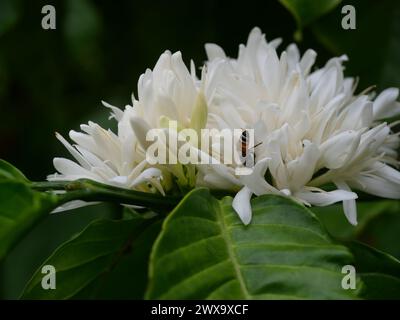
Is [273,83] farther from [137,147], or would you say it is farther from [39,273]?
[39,273]

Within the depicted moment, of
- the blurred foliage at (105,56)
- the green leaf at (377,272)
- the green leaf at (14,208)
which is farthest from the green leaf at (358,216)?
the green leaf at (14,208)

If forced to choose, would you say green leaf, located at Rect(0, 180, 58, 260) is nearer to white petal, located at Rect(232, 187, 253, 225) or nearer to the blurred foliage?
white petal, located at Rect(232, 187, 253, 225)

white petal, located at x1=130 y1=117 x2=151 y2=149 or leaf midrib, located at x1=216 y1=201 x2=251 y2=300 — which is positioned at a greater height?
white petal, located at x1=130 y1=117 x2=151 y2=149

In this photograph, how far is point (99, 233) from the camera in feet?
3.09

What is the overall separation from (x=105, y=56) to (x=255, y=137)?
4.31 ft

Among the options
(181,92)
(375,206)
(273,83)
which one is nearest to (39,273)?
(181,92)

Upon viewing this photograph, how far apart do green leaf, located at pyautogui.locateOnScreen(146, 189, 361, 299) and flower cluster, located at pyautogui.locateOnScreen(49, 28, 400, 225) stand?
31mm

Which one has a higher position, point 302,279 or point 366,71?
point 366,71

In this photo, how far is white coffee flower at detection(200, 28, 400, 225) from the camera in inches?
36.8

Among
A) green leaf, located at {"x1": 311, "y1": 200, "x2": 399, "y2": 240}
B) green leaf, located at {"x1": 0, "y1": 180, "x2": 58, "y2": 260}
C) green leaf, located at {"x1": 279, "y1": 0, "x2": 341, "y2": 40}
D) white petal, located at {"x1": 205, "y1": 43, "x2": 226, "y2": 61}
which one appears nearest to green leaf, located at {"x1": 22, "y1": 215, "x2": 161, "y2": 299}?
green leaf, located at {"x1": 0, "y1": 180, "x2": 58, "y2": 260}

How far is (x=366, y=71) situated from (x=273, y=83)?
0.67 metres

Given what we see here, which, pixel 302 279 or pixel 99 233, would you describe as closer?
pixel 302 279

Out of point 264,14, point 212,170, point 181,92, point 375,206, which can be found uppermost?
point 264,14

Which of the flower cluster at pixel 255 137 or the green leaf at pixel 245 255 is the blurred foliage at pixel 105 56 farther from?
the green leaf at pixel 245 255
